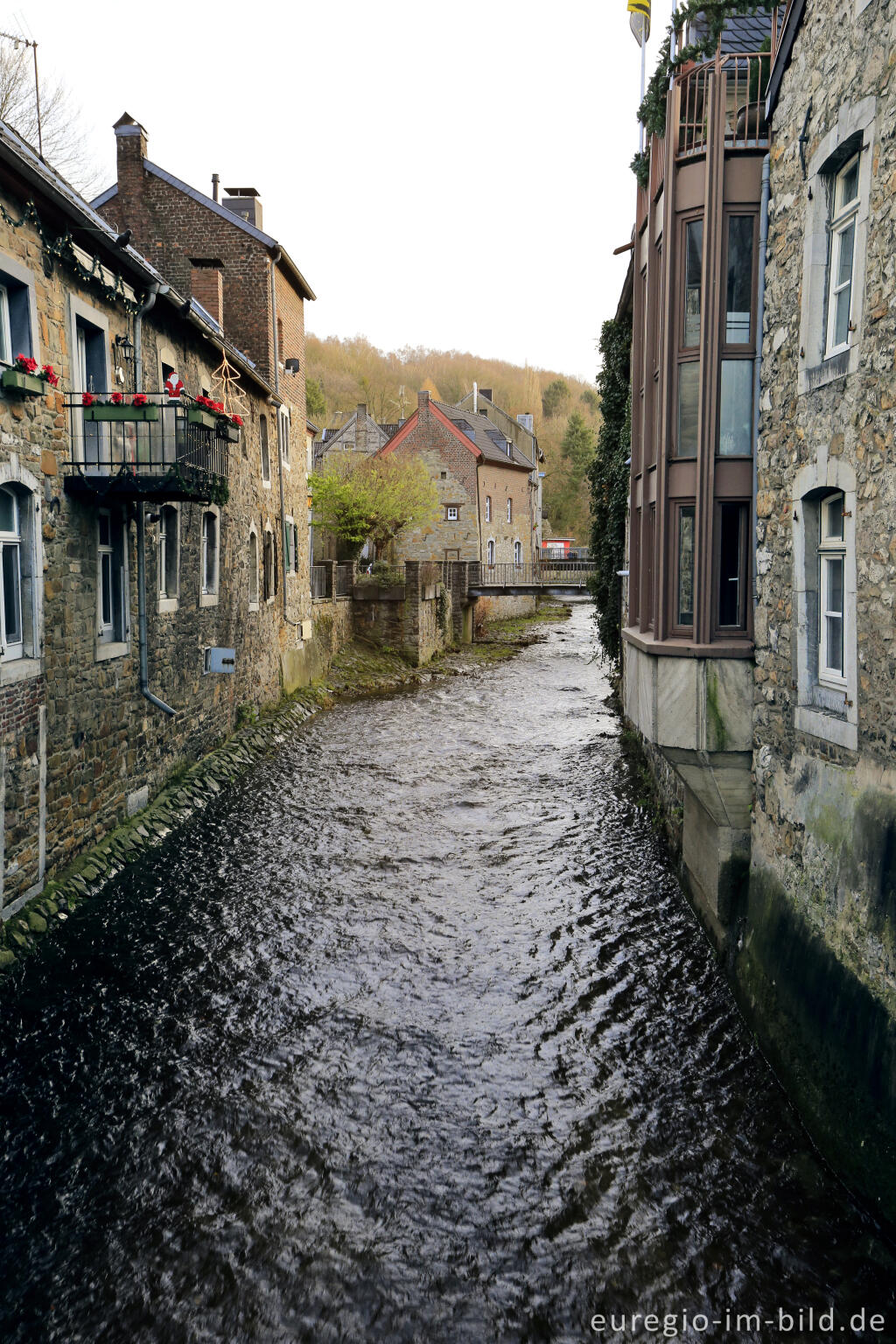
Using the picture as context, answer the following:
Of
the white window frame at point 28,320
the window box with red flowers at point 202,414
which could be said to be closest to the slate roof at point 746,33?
the window box with red flowers at point 202,414

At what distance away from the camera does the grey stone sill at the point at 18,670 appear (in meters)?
8.41

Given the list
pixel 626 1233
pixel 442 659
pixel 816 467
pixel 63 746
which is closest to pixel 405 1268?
pixel 626 1233

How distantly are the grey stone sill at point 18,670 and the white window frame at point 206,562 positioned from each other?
20.5 feet

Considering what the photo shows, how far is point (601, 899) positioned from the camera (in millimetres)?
11031

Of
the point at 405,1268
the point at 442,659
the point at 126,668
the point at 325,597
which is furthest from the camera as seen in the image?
the point at 442,659

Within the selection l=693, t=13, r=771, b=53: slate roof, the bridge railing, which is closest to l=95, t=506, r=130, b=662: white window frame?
l=693, t=13, r=771, b=53: slate roof

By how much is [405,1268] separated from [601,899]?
597 cm

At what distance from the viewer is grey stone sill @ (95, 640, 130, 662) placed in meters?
10.9

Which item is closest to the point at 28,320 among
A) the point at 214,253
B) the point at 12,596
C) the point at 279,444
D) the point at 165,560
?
the point at 12,596

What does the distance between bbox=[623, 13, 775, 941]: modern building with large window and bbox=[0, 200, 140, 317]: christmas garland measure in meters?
5.80

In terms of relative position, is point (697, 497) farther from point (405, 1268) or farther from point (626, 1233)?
point (405, 1268)

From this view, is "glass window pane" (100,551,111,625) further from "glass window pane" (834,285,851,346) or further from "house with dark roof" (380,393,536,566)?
"house with dark roof" (380,393,536,566)

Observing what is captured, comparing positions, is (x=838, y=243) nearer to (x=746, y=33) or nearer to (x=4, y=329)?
(x=746, y=33)

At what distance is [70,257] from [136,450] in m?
1.97
